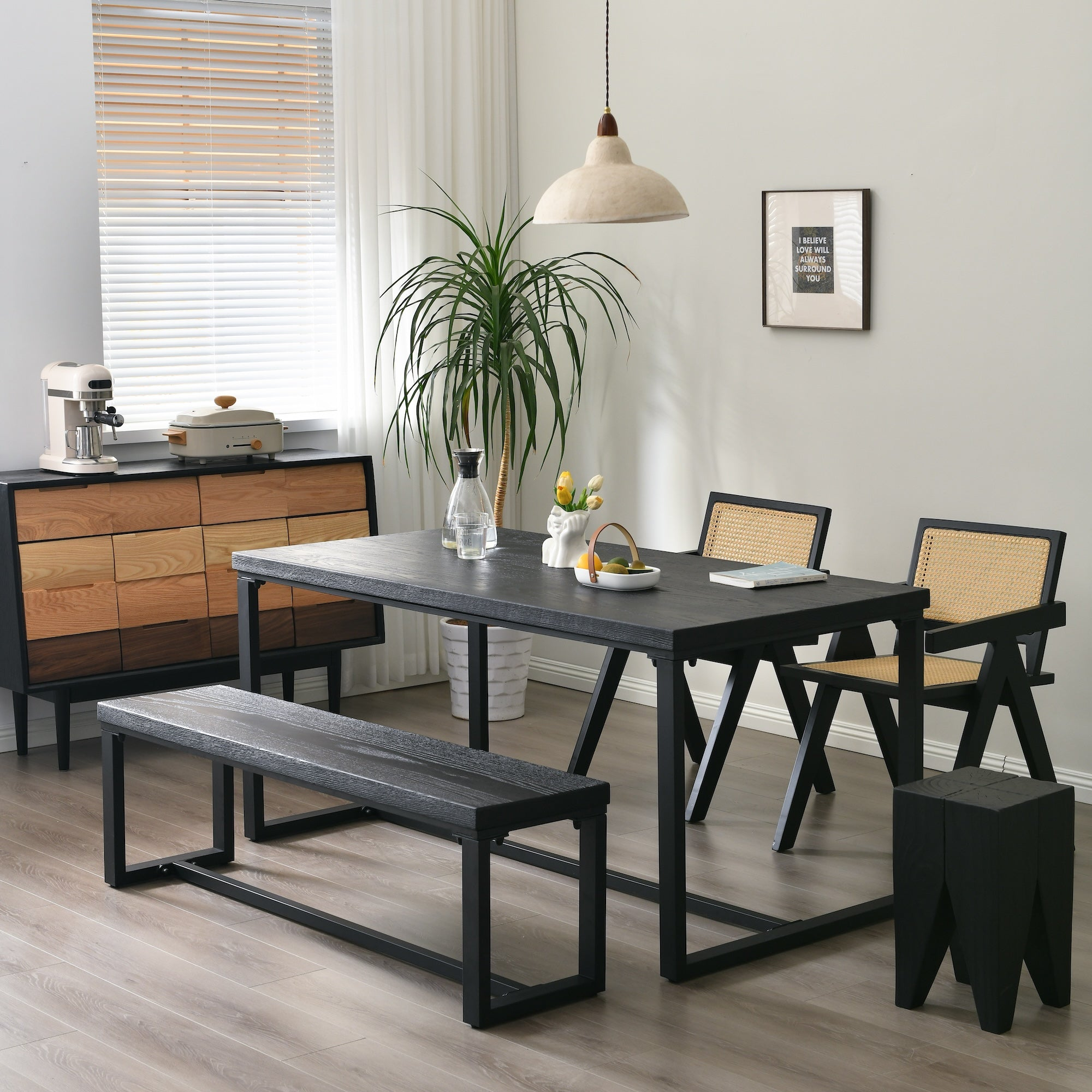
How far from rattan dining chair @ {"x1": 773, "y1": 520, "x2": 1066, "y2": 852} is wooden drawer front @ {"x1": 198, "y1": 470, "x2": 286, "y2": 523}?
6.82 feet

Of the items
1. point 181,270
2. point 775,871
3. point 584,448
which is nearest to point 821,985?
point 775,871

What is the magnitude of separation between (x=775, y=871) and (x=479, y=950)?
126 centimetres

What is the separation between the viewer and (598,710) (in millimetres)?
4734

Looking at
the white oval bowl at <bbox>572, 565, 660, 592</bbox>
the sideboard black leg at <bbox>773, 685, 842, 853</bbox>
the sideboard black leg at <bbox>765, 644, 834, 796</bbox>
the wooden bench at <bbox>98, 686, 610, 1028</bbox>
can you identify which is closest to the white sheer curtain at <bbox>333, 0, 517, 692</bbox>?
the sideboard black leg at <bbox>765, 644, 834, 796</bbox>

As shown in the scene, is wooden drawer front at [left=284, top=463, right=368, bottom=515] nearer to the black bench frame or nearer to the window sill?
the window sill

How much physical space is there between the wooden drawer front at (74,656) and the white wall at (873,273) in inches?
80.7

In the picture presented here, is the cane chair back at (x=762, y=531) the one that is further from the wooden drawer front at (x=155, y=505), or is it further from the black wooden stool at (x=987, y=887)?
the wooden drawer front at (x=155, y=505)

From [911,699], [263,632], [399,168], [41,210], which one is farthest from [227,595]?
[911,699]

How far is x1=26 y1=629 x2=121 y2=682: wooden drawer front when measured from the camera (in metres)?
5.09

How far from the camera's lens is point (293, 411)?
246 inches

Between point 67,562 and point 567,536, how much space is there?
1977 millimetres

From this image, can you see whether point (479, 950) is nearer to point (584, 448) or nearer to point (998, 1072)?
→ point (998, 1072)

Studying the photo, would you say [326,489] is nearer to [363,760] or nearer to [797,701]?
[797,701]

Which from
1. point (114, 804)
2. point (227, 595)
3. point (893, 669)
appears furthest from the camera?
point (227, 595)
